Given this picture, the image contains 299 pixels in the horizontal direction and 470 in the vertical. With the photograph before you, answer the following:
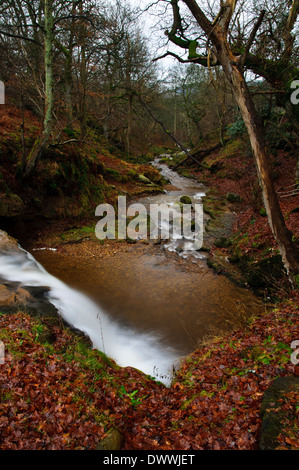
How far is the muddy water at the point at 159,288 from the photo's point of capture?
5703 mm

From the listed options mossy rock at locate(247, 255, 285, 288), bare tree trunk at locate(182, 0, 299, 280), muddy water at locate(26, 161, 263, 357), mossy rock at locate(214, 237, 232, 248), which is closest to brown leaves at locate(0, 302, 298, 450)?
muddy water at locate(26, 161, 263, 357)

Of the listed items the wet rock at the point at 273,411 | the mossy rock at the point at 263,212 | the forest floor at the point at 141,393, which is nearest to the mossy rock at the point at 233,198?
the mossy rock at the point at 263,212

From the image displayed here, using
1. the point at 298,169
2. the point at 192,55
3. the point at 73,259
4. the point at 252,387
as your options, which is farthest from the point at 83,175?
the point at 252,387

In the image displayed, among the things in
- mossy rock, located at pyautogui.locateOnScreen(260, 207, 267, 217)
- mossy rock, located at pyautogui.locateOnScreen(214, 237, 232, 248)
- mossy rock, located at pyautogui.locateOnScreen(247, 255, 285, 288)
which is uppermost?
mossy rock, located at pyautogui.locateOnScreen(260, 207, 267, 217)

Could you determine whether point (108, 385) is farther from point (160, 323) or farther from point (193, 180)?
point (193, 180)

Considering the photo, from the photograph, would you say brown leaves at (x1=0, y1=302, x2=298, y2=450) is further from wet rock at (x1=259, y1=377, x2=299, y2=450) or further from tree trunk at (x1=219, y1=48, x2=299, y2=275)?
tree trunk at (x1=219, y1=48, x2=299, y2=275)

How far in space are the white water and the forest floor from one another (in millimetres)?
582

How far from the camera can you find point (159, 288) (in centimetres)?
720

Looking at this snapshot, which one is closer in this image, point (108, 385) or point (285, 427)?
point (285, 427)

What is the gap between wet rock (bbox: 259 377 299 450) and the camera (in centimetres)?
228

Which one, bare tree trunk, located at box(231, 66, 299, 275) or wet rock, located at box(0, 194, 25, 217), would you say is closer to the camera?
bare tree trunk, located at box(231, 66, 299, 275)

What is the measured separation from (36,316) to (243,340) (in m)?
3.81

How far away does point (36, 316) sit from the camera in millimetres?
4328

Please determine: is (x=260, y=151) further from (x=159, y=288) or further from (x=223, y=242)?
(x=223, y=242)
